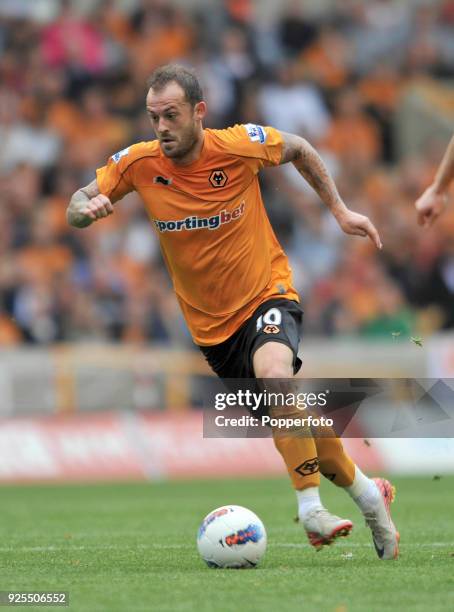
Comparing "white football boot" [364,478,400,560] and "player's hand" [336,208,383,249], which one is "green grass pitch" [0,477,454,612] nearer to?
"white football boot" [364,478,400,560]

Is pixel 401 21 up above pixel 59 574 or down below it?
above

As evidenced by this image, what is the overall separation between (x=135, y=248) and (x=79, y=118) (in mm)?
2372

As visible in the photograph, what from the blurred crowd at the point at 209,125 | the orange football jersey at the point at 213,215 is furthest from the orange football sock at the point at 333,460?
the blurred crowd at the point at 209,125

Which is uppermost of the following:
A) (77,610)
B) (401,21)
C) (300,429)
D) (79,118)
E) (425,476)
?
(401,21)

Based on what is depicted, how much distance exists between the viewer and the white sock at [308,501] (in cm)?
768

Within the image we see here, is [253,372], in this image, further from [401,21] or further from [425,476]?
[401,21]

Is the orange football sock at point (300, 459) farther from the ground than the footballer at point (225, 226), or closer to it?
closer to it

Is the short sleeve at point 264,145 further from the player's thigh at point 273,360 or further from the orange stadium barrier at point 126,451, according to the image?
the orange stadium barrier at point 126,451

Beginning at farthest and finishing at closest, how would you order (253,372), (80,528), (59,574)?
1. (80,528)
2. (253,372)
3. (59,574)

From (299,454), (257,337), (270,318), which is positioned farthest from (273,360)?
(299,454)

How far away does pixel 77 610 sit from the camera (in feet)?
20.0

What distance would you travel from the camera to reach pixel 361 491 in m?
8.17

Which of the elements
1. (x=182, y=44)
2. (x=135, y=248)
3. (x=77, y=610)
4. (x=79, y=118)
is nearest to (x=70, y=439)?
(x=135, y=248)

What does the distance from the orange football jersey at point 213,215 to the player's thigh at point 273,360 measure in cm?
41
